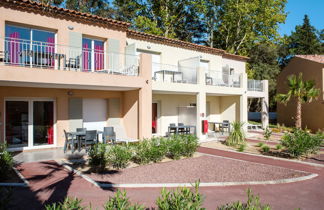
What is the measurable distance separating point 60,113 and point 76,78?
3.09 meters

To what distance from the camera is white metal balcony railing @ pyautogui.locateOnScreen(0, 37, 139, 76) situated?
10.5m

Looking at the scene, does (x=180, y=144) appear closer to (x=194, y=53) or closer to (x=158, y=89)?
(x=158, y=89)

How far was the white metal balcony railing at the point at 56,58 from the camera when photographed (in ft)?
34.6

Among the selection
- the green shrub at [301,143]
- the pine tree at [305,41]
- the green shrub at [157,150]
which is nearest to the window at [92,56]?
the green shrub at [157,150]

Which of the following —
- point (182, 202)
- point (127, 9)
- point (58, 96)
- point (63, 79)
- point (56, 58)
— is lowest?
point (182, 202)

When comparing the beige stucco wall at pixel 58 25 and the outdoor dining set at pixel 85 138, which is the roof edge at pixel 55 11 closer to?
the beige stucco wall at pixel 58 25

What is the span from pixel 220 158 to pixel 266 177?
3.08 m

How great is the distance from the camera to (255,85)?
70.6 ft

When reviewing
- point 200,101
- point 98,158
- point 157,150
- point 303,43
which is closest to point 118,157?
point 98,158

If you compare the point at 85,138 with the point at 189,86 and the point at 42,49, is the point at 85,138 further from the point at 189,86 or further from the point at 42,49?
the point at 189,86

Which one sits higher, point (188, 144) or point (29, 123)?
point (29, 123)

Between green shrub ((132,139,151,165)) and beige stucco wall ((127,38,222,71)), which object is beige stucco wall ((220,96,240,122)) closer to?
beige stucco wall ((127,38,222,71))

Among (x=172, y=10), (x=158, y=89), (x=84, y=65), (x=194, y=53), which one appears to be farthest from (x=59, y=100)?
(x=172, y=10)

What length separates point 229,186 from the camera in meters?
7.20
